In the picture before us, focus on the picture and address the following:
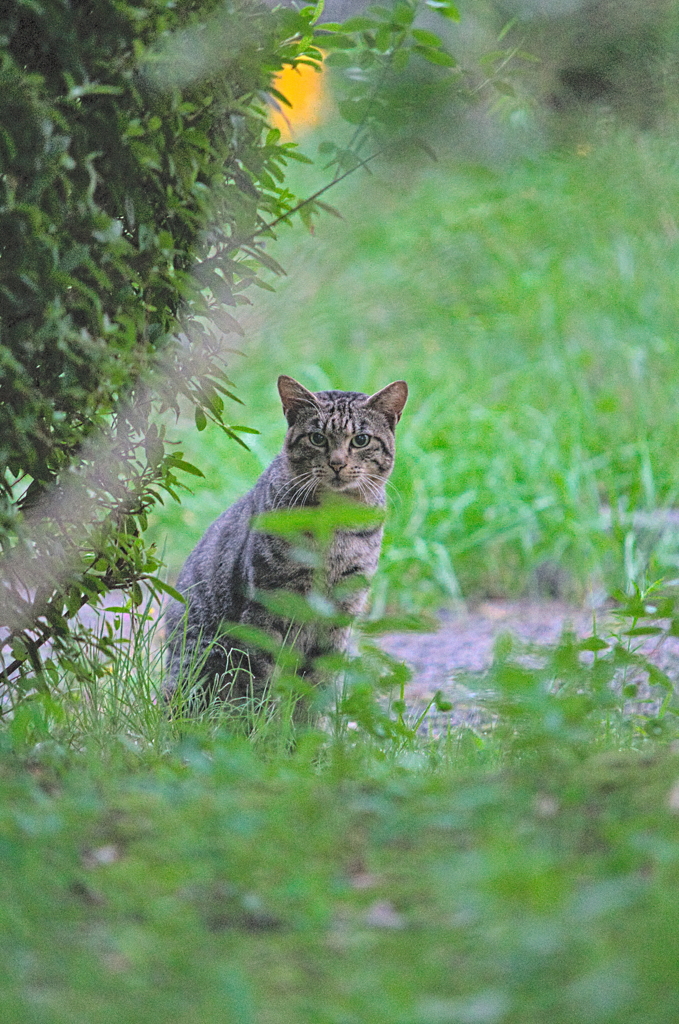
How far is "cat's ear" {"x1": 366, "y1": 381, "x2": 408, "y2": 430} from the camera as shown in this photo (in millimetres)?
3379

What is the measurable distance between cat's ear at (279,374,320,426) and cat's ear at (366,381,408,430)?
0.60 feet

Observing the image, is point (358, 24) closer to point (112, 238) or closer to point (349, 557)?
point (112, 238)

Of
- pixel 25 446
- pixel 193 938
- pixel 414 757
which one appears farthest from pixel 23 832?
pixel 414 757

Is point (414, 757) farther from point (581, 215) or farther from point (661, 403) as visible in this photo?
point (581, 215)

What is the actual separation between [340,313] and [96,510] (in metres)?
4.40

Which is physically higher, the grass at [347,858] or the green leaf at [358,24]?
the green leaf at [358,24]

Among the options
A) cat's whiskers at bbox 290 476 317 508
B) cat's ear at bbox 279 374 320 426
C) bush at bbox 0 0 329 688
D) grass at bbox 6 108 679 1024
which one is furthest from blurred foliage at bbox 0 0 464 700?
cat's ear at bbox 279 374 320 426

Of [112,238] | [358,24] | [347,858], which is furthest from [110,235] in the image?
[347,858]

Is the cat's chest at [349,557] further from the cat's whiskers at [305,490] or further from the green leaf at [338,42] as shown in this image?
the green leaf at [338,42]

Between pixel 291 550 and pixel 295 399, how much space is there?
546 millimetres

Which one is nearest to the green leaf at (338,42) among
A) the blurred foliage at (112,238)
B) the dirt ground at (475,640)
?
the blurred foliage at (112,238)

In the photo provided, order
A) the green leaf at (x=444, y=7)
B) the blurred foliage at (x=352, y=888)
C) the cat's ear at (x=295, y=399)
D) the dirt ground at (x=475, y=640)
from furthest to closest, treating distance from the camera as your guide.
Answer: the dirt ground at (x=475, y=640) → the cat's ear at (x=295, y=399) → the green leaf at (x=444, y=7) → the blurred foliage at (x=352, y=888)

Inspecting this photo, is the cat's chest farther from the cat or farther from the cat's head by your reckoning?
the cat's head

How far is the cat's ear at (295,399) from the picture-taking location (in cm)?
334
